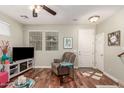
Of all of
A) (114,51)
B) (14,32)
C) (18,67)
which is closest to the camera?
(114,51)

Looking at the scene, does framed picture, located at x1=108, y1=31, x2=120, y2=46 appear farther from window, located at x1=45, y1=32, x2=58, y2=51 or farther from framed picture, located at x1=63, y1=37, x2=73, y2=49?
window, located at x1=45, y1=32, x2=58, y2=51

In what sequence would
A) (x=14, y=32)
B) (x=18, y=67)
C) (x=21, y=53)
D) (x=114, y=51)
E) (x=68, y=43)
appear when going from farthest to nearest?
(x=68, y=43), (x=14, y=32), (x=21, y=53), (x=18, y=67), (x=114, y=51)

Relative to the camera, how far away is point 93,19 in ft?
13.9

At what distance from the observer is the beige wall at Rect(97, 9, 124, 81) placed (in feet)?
11.5

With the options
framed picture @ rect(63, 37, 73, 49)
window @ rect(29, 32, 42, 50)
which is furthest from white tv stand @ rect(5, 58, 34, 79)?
framed picture @ rect(63, 37, 73, 49)

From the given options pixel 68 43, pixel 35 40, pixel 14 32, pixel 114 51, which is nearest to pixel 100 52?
pixel 114 51

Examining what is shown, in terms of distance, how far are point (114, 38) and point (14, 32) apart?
393 centimetres

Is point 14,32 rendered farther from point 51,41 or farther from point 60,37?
point 60,37

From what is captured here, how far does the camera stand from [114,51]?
12.9 feet

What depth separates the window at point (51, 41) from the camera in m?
6.11

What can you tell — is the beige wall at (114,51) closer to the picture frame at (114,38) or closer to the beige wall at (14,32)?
the picture frame at (114,38)
